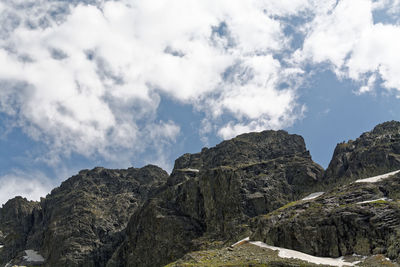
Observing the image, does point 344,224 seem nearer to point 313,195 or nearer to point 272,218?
point 272,218

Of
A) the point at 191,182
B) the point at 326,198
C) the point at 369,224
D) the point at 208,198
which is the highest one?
the point at 191,182

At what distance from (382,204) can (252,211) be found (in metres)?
66.2

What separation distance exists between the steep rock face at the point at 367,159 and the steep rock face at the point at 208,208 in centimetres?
1065

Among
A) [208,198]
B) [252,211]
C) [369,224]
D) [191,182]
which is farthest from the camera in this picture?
[191,182]

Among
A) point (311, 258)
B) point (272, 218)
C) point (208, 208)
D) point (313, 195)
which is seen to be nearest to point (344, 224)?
point (311, 258)

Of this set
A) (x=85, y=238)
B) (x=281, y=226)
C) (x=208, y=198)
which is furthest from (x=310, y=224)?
(x=85, y=238)

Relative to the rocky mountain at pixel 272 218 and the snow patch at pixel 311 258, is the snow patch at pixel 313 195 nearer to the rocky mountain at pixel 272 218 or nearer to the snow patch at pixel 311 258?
the rocky mountain at pixel 272 218

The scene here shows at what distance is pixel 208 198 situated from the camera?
517ft

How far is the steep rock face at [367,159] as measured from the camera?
5962 inches

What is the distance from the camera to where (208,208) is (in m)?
156

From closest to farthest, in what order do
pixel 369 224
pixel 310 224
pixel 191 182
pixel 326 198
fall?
1. pixel 369 224
2. pixel 310 224
3. pixel 326 198
4. pixel 191 182

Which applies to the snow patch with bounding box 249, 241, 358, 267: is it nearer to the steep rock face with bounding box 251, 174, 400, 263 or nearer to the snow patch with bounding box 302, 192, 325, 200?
the steep rock face with bounding box 251, 174, 400, 263

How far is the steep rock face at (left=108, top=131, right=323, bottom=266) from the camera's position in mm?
146125

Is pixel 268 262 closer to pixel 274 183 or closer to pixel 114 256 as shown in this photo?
pixel 274 183
